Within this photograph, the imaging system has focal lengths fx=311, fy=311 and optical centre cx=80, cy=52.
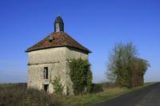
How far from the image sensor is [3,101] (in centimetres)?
A: 1845

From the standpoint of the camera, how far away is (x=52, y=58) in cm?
4447

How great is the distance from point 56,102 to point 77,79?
2073cm

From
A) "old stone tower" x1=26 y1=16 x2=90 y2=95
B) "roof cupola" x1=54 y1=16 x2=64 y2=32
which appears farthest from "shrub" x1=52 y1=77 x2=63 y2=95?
"roof cupola" x1=54 y1=16 x2=64 y2=32

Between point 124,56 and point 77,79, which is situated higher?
point 124,56

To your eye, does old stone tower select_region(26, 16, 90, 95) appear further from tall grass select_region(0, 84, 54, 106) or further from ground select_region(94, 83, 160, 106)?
tall grass select_region(0, 84, 54, 106)

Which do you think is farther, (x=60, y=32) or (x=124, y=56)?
(x=124, y=56)

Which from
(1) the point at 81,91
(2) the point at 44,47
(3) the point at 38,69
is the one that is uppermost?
(2) the point at 44,47

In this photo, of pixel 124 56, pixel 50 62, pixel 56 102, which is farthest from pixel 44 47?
pixel 124 56

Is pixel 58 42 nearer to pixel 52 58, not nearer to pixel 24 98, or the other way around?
pixel 52 58

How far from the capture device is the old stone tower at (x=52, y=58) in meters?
43.4

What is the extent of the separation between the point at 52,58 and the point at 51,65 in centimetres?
102

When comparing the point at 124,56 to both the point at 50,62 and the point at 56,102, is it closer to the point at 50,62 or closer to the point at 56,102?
the point at 50,62

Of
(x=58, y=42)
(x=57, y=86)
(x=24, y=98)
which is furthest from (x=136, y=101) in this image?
(x=58, y=42)

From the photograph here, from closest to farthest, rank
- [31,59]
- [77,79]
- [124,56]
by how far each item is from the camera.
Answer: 1. [77,79]
2. [31,59]
3. [124,56]
